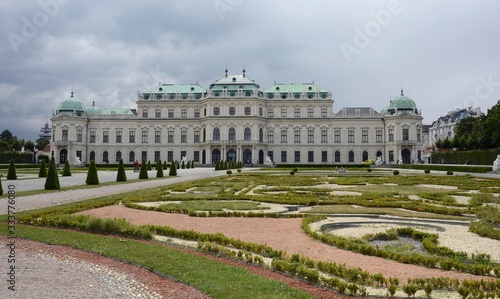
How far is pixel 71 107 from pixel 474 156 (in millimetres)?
62878

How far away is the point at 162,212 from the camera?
38.2ft

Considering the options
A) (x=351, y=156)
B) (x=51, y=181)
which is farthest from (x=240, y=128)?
(x=51, y=181)

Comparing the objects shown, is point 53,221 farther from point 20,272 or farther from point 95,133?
point 95,133

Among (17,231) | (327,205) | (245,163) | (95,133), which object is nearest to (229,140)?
(245,163)

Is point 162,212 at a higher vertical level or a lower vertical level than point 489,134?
lower

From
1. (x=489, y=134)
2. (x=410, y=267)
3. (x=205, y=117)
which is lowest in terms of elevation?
(x=410, y=267)

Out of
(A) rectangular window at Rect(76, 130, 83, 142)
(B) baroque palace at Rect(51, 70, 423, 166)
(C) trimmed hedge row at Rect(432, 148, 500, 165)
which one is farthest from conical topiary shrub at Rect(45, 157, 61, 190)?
(A) rectangular window at Rect(76, 130, 83, 142)

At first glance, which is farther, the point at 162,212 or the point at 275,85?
the point at 275,85

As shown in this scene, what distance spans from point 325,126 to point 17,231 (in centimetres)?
6288

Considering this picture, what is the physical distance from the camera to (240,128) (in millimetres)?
65688

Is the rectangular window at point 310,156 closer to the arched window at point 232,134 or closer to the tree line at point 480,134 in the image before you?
the arched window at point 232,134

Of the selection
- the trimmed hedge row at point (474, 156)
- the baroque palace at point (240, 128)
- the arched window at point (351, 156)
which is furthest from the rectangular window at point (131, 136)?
the trimmed hedge row at point (474, 156)

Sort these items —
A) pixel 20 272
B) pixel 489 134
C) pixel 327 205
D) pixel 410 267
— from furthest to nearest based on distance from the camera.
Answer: pixel 489 134 < pixel 327 205 < pixel 410 267 < pixel 20 272

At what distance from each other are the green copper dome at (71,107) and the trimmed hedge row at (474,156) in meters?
60.7
